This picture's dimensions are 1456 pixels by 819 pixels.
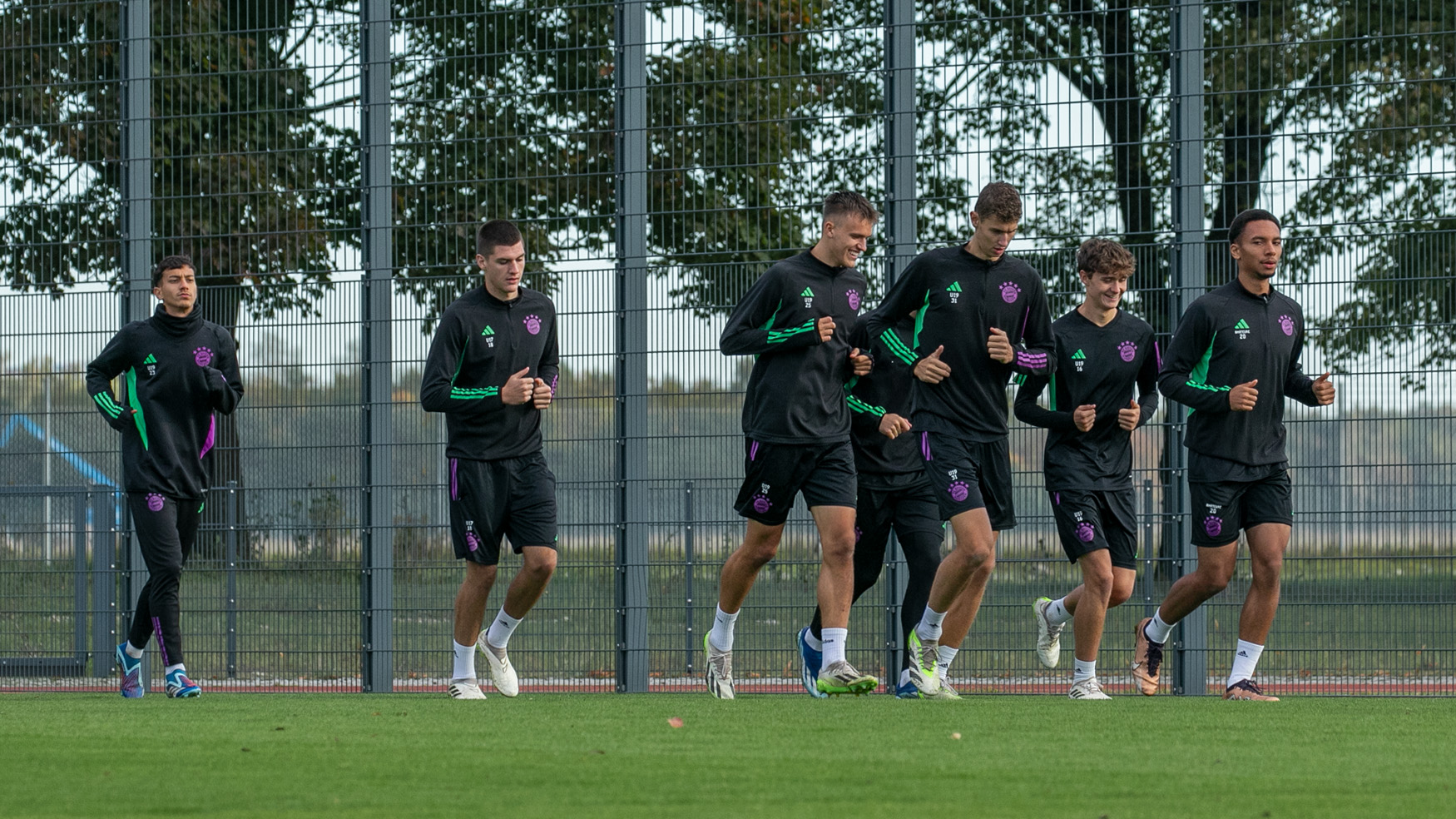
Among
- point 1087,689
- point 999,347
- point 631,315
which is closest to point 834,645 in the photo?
point 1087,689

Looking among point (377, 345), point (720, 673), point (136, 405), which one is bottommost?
point (720, 673)

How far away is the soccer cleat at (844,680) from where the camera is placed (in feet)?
25.1

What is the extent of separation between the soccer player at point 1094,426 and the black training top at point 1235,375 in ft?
0.80

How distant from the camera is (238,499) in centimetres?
1048

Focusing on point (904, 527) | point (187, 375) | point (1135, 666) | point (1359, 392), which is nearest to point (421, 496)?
point (187, 375)

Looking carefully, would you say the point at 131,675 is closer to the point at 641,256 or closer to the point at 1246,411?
the point at 641,256

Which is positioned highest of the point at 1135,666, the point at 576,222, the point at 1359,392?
the point at 576,222

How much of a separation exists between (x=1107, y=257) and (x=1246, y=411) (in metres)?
0.91

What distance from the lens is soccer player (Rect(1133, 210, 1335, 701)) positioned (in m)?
8.06

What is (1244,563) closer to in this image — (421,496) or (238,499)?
(421,496)

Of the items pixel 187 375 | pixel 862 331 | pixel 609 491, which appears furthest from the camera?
pixel 609 491

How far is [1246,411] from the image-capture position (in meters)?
8.00

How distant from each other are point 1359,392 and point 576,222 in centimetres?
415

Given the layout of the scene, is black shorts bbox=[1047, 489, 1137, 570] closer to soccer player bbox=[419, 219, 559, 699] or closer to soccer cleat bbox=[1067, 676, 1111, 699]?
soccer cleat bbox=[1067, 676, 1111, 699]
